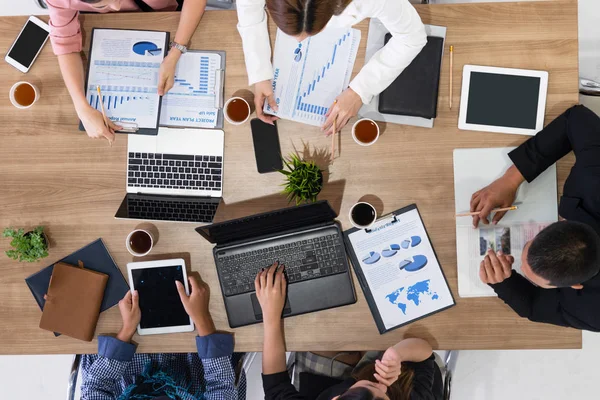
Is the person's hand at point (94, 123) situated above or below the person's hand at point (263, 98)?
below

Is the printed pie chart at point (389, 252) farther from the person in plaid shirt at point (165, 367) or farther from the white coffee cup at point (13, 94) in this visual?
the white coffee cup at point (13, 94)

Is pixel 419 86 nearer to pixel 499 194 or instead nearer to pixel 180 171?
pixel 499 194

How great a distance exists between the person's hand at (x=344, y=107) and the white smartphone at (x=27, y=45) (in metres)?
1.00

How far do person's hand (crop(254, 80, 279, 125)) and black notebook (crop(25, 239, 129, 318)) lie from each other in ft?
2.25

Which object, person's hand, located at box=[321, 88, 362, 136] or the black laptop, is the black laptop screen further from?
person's hand, located at box=[321, 88, 362, 136]

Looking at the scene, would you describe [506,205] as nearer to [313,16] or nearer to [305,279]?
[305,279]

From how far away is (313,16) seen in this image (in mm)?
1065

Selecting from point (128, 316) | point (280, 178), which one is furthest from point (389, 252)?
point (128, 316)

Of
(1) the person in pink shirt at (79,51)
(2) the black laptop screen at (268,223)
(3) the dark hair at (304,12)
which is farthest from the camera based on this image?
(1) the person in pink shirt at (79,51)

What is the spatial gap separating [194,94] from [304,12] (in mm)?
600

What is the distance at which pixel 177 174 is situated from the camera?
1.52 m

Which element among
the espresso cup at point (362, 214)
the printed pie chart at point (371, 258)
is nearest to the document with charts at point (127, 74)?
the espresso cup at point (362, 214)

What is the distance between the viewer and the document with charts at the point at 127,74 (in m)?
1.53

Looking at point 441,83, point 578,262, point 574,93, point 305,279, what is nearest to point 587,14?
point 574,93
